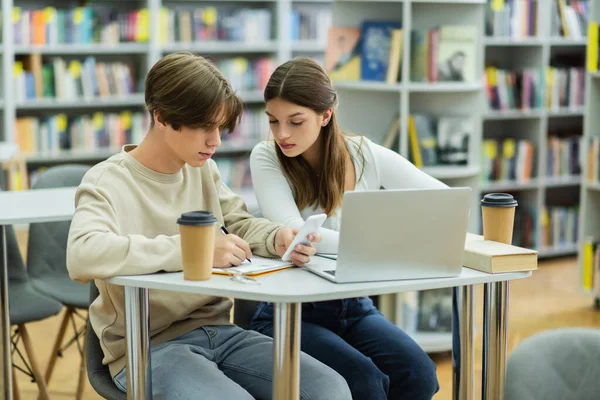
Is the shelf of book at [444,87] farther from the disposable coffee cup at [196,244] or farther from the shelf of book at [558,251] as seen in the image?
the shelf of book at [558,251]

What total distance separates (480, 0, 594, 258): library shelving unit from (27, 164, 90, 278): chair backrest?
3000 mm

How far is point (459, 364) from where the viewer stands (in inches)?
83.6

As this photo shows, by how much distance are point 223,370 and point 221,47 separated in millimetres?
4560

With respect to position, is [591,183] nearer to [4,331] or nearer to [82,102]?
[4,331]

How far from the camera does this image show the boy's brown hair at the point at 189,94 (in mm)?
1954

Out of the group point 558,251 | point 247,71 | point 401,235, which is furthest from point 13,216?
point 247,71

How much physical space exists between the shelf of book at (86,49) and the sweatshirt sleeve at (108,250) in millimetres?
4122

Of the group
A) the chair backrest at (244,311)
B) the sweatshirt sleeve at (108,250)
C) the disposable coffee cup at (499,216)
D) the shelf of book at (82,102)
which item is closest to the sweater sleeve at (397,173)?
the disposable coffee cup at (499,216)

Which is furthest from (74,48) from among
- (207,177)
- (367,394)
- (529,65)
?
(367,394)

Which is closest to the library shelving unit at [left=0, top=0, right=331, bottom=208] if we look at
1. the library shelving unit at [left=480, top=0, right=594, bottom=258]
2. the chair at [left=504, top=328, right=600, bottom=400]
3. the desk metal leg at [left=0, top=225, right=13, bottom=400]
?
the library shelving unit at [left=480, top=0, right=594, bottom=258]

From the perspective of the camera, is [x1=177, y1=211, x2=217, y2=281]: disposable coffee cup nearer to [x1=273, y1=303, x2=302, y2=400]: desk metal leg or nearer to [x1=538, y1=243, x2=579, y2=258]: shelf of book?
[x1=273, y1=303, x2=302, y2=400]: desk metal leg

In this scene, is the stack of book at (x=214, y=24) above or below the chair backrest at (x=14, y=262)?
above

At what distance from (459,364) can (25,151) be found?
4333 millimetres

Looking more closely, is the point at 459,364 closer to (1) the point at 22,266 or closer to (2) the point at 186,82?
(2) the point at 186,82
